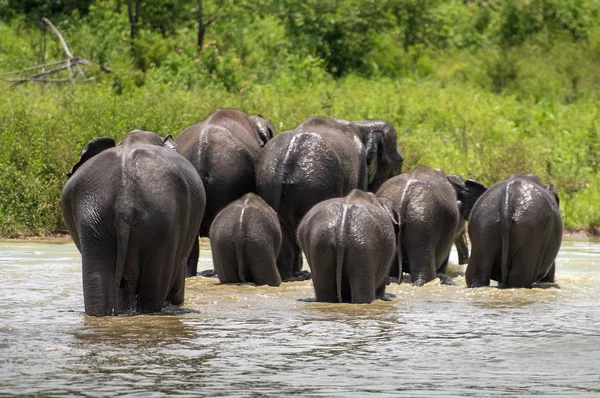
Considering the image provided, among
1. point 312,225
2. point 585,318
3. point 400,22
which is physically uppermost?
point 400,22

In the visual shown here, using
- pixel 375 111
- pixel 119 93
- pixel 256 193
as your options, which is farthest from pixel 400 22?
pixel 256 193

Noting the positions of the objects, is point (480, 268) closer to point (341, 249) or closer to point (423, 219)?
point (423, 219)

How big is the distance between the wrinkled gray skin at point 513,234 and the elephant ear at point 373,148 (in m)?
2.73

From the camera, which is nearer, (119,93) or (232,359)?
(232,359)

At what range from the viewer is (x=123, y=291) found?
919 centimetres

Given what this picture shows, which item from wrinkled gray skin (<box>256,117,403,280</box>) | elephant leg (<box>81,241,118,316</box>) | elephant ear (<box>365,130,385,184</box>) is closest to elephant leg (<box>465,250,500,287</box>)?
wrinkled gray skin (<box>256,117,403,280</box>)

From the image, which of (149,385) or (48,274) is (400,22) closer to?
(48,274)

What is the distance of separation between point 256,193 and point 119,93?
11730mm

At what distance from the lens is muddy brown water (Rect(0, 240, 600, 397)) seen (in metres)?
6.77

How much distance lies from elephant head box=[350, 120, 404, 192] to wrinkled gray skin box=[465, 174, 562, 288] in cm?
279

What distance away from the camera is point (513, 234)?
1170cm

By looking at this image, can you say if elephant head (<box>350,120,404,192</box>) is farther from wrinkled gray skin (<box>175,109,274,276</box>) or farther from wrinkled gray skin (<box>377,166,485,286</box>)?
wrinkled gray skin (<box>377,166,485,286</box>)

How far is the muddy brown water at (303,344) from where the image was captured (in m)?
6.77

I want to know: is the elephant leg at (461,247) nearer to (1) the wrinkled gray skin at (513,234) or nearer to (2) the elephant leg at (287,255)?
(2) the elephant leg at (287,255)
